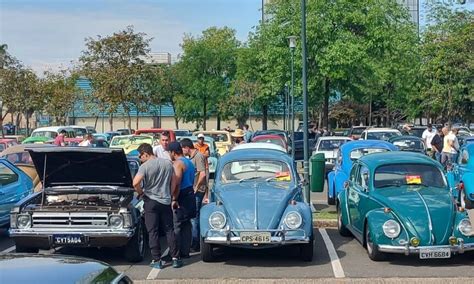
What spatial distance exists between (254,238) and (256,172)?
2079 mm

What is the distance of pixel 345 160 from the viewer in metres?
16.6

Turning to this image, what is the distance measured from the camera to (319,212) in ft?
49.4

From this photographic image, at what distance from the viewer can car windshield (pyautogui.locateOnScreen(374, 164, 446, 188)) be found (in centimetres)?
1097

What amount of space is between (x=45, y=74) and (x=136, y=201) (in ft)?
161

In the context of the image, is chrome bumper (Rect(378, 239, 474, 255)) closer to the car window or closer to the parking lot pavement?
the parking lot pavement

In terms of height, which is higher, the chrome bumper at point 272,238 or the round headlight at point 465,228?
the round headlight at point 465,228

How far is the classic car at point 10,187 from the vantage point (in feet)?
40.5

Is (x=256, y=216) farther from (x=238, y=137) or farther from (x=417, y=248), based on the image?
(x=238, y=137)

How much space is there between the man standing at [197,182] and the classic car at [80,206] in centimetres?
95

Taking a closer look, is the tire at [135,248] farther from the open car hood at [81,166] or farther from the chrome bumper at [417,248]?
the chrome bumper at [417,248]

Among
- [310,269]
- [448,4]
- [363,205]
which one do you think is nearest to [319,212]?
[363,205]

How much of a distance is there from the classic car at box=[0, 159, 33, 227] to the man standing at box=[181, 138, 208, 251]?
10.8 feet

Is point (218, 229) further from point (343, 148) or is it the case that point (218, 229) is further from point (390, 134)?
point (390, 134)

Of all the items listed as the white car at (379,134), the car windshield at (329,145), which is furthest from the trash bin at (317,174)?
the white car at (379,134)
